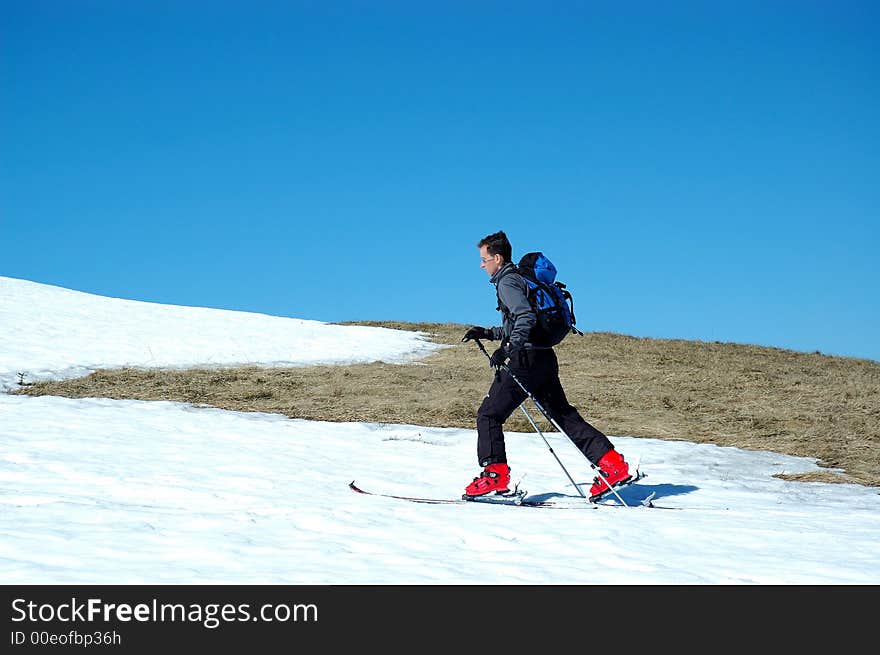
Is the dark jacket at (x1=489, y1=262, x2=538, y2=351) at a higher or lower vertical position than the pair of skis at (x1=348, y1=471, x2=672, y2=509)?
higher

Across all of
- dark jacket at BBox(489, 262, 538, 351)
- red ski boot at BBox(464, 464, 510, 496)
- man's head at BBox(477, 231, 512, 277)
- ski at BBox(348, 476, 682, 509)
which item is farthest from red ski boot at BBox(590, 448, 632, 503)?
man's head at BBox(477, 231, 512, 277)

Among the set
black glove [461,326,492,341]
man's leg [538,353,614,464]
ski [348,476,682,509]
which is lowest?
ski [348,476,682,509]

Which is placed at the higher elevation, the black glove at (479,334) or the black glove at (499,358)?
the black glove at (479,334)

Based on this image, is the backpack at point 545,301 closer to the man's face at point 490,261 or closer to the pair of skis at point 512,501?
the man's face at point 490,261

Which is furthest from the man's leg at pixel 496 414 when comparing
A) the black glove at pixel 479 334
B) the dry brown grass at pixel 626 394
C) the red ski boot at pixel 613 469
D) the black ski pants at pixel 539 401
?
the dry brown grass at pixel 626 394

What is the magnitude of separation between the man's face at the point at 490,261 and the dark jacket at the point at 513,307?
0.18 feet

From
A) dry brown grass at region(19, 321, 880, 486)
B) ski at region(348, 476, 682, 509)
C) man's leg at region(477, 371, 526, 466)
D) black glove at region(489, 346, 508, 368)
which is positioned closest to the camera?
black glove at region(489, 346, 508, 368)

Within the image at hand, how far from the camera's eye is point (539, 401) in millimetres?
9312

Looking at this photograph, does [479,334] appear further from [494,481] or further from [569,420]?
[494,481]

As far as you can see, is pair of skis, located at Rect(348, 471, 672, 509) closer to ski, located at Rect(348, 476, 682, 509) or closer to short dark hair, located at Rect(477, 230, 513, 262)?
ski, located at Rect(348, 476, 682, 509)

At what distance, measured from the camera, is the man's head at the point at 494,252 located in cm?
923

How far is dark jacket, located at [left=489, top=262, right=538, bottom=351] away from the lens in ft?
28.8

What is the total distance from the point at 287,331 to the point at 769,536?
2419 centimetres
